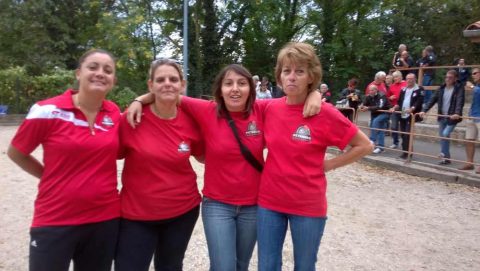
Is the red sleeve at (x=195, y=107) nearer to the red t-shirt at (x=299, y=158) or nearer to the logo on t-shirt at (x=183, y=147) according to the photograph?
the logo on t-shirt at (x=183, y=147)

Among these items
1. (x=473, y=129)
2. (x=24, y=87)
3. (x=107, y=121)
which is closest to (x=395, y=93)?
(x=473, y=129)

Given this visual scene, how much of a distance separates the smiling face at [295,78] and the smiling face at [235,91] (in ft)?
0.91

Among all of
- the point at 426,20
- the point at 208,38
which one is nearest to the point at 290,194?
the point at 208,38

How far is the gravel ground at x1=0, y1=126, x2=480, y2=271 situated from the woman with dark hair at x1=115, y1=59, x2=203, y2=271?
170 centimetres

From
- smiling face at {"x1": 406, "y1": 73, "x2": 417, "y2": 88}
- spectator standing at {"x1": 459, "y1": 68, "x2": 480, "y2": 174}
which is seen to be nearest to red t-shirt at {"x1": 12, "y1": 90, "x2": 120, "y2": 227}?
spectator standing at {"x1": 459, "y1": 68, "x2": 480, "y2": 174}

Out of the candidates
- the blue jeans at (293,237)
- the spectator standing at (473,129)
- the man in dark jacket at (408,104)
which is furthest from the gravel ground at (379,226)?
the blue jeans at (293,237)

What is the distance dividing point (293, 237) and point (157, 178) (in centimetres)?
95

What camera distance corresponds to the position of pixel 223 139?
2.69 m

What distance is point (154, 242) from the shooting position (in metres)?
2.69

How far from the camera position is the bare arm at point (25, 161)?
2471 millimetres

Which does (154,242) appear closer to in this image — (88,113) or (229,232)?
(229,232)

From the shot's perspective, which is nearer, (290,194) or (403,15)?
(290,194)

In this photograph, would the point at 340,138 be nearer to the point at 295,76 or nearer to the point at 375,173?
the point at 295,76

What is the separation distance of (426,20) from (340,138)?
26217mm
